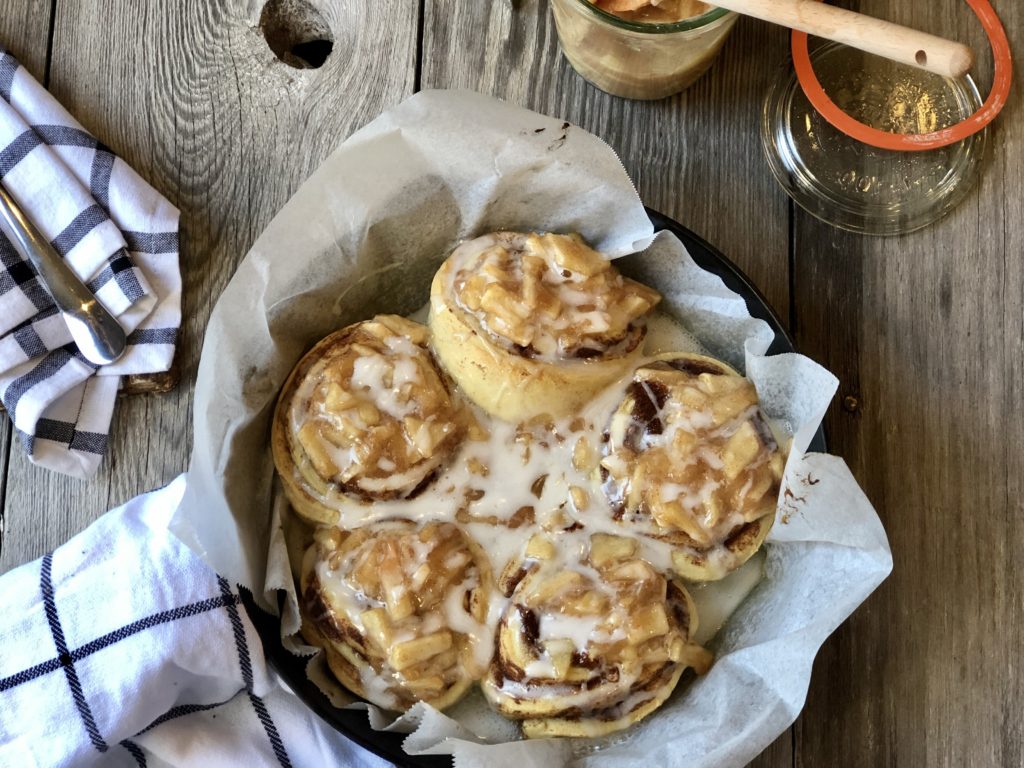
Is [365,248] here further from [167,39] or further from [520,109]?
[167,39]

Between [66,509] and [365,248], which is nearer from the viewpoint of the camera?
[365,248]

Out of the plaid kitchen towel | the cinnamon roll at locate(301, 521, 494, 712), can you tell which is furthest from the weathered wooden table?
the cinnamon roll at locate(301, 521, 494, 712)

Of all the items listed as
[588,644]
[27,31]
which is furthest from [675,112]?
[27,31]

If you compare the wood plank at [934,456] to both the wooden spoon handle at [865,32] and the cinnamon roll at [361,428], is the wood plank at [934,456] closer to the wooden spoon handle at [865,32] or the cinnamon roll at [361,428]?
the wooden spoon handle at [865,32]

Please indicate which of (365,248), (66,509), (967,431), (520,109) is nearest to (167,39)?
(365,248)

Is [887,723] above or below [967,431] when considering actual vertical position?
below

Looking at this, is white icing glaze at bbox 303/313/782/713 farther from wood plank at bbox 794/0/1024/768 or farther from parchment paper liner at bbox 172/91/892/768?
wood plank at bbox 794/0/1024/768
